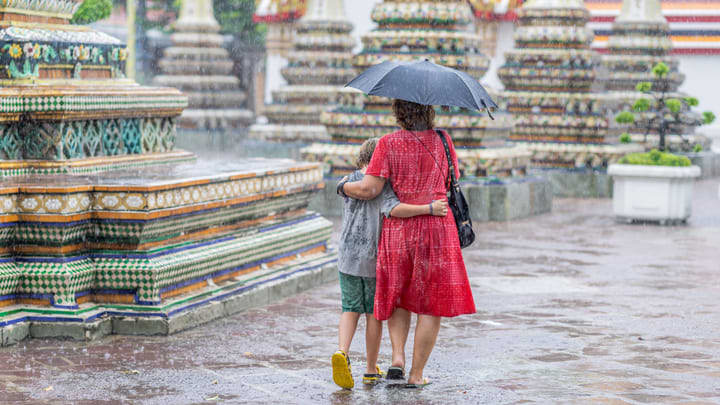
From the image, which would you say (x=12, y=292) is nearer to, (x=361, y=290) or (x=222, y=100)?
(x=361, y=290)

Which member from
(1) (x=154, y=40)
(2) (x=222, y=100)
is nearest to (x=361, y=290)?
(2) (x=222, y=100)

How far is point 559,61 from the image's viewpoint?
782 inches

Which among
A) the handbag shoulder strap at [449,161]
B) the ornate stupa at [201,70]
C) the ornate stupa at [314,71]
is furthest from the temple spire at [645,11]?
the handbag shoulder strap at [449,161]

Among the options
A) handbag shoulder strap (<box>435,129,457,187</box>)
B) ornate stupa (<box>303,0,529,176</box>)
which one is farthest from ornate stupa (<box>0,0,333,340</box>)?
ornate stupa (<box>303,0,529,176</box>)

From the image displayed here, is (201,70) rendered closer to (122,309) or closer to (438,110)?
(438,110)

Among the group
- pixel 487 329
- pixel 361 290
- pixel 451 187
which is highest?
pixel 451 187

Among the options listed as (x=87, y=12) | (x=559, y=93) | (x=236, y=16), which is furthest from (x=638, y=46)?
(x=236, y=16)

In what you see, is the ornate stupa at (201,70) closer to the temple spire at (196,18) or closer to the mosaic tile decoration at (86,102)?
the temple spire at (196,18)

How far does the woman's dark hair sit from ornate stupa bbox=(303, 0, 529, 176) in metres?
8.53

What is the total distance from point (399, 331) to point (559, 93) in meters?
13.2

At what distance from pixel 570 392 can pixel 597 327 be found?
1.97 metres

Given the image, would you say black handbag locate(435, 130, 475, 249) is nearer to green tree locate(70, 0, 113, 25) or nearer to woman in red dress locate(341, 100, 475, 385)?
woman in red dress locate(341, 100, 475, 385)

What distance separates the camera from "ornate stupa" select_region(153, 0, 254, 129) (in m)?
26.5

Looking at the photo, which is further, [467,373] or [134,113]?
[134,113]
